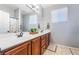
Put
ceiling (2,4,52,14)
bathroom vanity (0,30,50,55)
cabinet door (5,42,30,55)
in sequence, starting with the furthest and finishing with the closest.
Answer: ceiling (2,4,52,14)
cabinet door (5,42,30,55)
bathroom vanity (0,30,50,55)

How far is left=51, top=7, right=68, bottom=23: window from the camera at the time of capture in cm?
140

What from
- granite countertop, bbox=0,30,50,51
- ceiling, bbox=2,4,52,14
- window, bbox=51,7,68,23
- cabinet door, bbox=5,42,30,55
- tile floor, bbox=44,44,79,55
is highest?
ceiling, bbox=2,4,52,14

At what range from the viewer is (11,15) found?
1317mm

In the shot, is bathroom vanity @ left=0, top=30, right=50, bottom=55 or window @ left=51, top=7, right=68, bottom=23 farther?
window @ left=51, top=7, right=68, bottom=23

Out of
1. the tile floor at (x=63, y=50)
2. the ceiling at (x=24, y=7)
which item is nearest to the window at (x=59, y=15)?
the ceiling at (x=24, y=7)

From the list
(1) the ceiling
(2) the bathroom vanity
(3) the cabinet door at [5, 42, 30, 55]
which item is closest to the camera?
(2) the bathroom vanity

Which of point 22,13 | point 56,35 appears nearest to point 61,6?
point 56,35

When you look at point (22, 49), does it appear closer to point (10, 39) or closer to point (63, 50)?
point (10, 39)

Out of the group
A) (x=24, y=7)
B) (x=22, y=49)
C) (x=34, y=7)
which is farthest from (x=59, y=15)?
(x=22, y=49)

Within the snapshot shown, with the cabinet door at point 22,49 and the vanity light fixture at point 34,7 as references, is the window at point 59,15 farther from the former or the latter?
the cabinet door at point 22,49

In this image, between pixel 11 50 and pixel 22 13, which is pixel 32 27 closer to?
pixel 22 13

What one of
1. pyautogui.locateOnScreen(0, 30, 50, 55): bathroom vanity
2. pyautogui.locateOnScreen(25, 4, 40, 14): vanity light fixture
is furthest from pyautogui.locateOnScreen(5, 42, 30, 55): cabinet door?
pyautogui.locateOnScreen(25, 4, 40, 14): vanity light fixture

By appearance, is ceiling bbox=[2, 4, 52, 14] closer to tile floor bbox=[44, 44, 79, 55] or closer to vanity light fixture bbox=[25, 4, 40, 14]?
vanity light fixture bbox=[25, 4, 40, 14]
